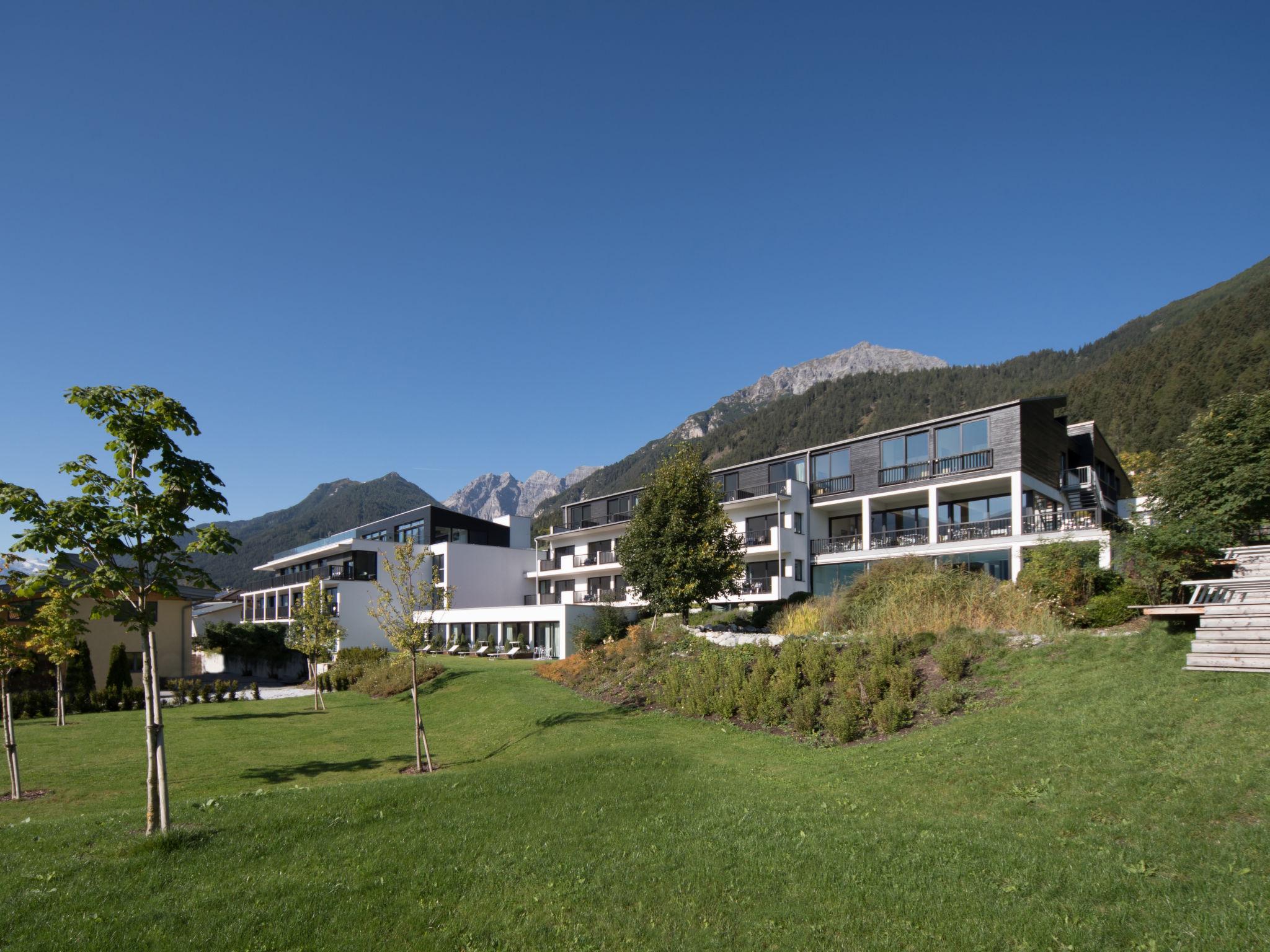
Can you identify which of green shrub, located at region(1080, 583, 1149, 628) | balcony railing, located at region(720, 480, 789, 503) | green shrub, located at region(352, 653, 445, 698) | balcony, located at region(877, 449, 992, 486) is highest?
balcony, located at region(877, 449, 992, 486)

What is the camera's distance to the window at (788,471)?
3947cm

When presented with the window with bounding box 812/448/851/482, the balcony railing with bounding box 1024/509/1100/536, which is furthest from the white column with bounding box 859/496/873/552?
the balcony railing with bounding box 1024/509/1100/536

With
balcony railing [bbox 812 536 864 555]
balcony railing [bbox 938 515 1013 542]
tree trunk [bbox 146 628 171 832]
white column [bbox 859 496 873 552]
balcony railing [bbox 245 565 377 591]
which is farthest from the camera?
balcony railing [bbox 245 565 377 591]

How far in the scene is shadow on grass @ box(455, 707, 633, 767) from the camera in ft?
49.3

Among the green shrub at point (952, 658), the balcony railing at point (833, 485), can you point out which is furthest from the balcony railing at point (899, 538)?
the green shrub at point (952, 658)

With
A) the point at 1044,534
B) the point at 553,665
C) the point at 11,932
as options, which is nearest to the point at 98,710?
the point at 553,665

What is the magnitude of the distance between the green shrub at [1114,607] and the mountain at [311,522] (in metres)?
128

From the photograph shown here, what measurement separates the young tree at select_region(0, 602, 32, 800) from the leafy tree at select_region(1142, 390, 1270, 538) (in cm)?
2346

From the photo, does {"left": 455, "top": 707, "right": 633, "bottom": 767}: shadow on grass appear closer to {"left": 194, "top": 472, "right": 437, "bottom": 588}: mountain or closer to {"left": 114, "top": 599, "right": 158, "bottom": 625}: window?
{"left": 114, "top": 599, "right": 158, "bottom": 625}: window

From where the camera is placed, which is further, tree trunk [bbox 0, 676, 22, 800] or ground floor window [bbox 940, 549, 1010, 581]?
ground floor window [bbox 940, 549, 1010, 581]

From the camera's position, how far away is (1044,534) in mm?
28922

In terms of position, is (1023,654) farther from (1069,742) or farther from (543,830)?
(543,830)

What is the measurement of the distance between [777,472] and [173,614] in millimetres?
32814

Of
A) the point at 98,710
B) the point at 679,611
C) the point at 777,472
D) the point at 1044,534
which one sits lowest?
the point at 98,710
